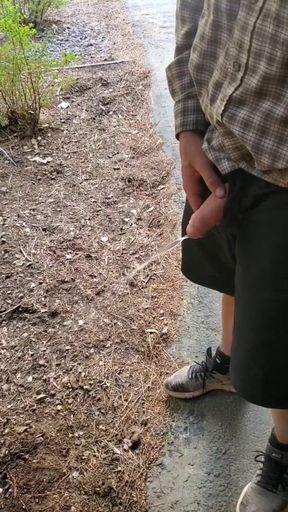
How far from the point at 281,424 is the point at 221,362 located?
1.31 ft

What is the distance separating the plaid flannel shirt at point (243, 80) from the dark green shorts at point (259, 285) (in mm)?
49

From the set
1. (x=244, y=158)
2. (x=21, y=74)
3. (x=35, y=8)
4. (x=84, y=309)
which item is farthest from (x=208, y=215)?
(x=35, y=8)

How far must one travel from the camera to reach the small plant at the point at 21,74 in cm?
278

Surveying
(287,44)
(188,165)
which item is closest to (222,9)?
(287,44)

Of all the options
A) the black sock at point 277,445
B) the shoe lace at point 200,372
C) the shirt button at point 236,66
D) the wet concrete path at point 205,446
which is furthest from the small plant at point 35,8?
the black sock at point 277,445

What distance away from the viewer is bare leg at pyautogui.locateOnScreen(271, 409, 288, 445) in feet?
3.80

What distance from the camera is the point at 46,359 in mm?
1796

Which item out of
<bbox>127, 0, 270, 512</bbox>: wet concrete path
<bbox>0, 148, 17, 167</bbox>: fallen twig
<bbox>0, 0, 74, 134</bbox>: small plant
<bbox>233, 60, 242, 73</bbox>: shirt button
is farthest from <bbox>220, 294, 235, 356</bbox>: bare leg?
<bbox>0, 0, 74, 134</bbox>: small plant

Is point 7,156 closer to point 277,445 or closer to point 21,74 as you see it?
point 21,74

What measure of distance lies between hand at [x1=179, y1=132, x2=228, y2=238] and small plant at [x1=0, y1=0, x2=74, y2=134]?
2.03m

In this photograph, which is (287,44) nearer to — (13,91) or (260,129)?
(260,129)

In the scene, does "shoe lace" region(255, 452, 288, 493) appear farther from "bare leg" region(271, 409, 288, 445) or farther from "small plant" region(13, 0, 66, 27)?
"small plant" region(13, 0, 66, 27)

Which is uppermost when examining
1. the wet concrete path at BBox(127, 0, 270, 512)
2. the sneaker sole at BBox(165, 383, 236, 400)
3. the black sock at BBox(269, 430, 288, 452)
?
the black sock at BBox(269, 430, 288, 452)

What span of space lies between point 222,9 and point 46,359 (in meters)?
1.27
